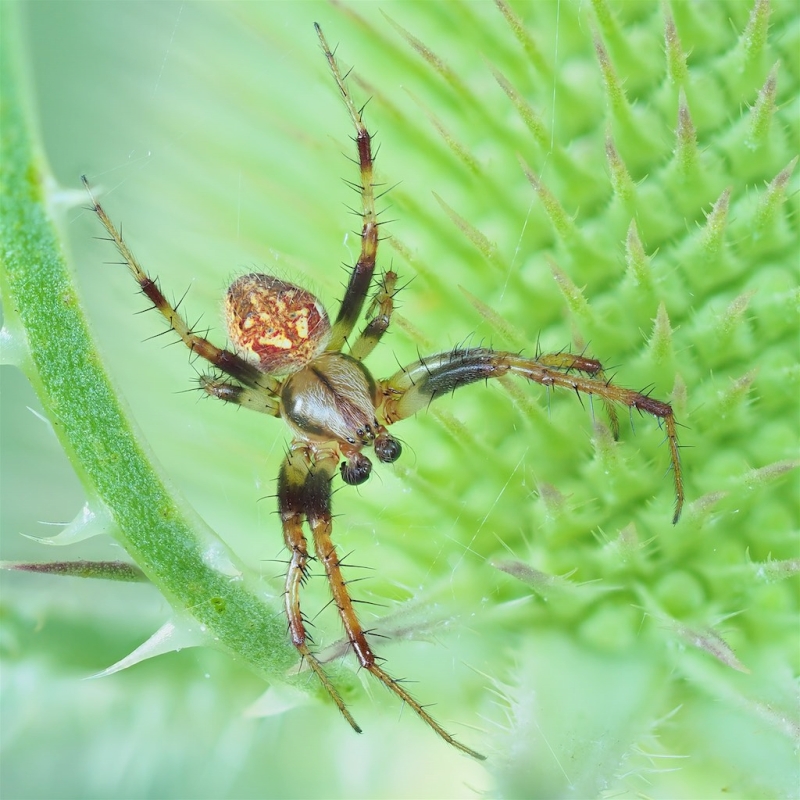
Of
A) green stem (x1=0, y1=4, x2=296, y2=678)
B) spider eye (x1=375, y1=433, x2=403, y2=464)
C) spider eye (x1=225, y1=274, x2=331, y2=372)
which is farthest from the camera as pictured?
spider eye (x1=225, y1=274, x2=331, y2=372)

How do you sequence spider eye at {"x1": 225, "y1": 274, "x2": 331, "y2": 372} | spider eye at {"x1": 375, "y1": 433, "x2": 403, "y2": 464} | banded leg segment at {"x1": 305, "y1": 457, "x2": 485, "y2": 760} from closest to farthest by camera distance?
banded leg segment at {"x1": 305, "y1": 457, "x2": 485, "y2": 760} → spider eye at {"x1": 375, "y1": 433, "x2": 403, "y2": 464} → spider eye at {"x1": 225, "y1": 274, "x2": 331, "y2": 372}

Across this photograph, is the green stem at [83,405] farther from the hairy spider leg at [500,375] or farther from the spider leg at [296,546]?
the hairy spider leg at [500,375]

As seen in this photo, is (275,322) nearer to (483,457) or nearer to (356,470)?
(356,470)

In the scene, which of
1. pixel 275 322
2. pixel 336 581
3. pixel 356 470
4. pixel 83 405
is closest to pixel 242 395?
pixel 275 322

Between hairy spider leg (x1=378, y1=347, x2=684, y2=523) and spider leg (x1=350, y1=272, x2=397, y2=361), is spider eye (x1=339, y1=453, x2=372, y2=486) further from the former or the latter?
spider leg (x1=350, y1=272, x2=397, y2=361)

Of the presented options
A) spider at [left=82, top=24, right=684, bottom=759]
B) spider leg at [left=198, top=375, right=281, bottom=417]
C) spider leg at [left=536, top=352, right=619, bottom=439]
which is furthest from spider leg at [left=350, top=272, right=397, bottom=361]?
spider leg at [left=536, top=352, right=619, bottom=439]

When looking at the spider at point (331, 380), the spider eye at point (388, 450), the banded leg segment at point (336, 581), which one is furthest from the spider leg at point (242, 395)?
the spider eye at point (388, 450)

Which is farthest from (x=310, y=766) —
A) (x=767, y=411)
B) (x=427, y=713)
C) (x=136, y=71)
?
(x=136, y=71)
